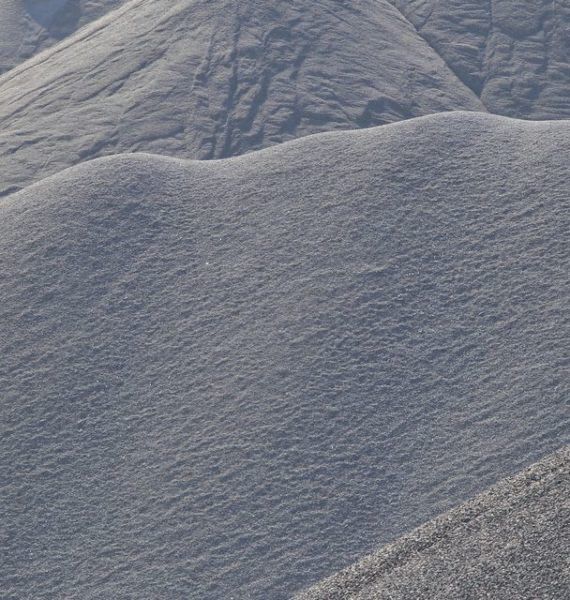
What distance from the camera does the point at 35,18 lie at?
18078 mm

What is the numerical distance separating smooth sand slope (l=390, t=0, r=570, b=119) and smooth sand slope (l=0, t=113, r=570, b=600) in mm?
4428

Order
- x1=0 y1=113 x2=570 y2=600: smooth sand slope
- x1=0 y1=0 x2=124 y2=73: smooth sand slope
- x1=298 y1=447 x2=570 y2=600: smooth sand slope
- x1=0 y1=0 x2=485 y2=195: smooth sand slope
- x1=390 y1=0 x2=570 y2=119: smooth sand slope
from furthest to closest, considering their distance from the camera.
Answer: x1=0 y1=0 x2=124 y2=73: smooth sand slope → x1=390 y1=0 x2=570 y2=119: smooth sand slope → x1=0 y1=0 x2=485 y2=195: smooth sand slope → x1=0 y1=113 x2=570 y2=600: smooth sand slope → x1=298 y1=447 x2=570 y2=600: smooth sand slope

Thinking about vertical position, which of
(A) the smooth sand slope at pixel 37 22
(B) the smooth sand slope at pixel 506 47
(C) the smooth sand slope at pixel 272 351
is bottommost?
(B) the smooth sand slope at pixel 506 47

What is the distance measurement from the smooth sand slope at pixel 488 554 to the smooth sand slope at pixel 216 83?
7.50 m

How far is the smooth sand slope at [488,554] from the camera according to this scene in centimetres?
504

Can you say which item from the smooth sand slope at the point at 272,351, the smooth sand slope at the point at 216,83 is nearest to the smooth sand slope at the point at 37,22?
the smooth sand slope at the point at 216,83

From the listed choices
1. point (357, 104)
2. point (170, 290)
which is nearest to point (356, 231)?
point (170, 290)

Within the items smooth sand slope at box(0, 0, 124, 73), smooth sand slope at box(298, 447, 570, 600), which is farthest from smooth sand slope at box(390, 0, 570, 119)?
smooth sand slope at box(298, 447, 570, 600)

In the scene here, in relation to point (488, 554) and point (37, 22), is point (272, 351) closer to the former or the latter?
point (488, 554)

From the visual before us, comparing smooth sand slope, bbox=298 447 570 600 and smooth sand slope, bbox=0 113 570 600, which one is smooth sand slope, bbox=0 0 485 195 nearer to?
smooth sand slope, bbox=0 113 570 600

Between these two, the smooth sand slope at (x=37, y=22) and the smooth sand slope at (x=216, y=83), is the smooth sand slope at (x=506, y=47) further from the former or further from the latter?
the smooth sand slope at (x=37, y=22)

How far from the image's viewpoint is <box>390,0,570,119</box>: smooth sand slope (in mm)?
13891

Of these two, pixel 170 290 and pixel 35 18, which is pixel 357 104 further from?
pixel 35 18

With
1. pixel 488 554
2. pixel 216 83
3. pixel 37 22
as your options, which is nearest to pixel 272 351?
pixel 488 554
